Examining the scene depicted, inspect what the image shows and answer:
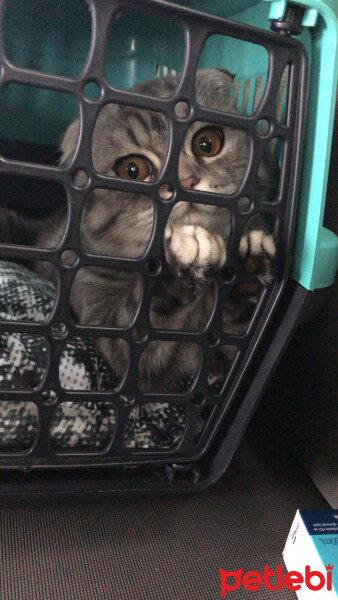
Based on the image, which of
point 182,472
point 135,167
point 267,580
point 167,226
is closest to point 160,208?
point 167,226

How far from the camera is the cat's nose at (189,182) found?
2.29 feet

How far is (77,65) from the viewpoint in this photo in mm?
1129

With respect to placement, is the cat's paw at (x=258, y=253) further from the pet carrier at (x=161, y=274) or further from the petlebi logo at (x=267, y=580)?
the petlebi logo at (x=267, y=580)

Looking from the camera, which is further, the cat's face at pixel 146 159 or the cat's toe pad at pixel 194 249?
the cat's face at pixel 146 159

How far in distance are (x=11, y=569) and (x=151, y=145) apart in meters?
0.66

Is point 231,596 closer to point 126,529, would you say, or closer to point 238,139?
point 126,529

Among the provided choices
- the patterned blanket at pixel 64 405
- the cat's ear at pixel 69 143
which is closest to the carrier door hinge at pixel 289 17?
the cat's ear at pixel 69 143

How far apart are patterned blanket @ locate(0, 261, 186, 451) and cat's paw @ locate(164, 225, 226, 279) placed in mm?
232

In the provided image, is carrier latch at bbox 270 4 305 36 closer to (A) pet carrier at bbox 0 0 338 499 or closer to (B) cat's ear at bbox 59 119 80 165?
(A) pet carrier at bbox 0 0 338 499

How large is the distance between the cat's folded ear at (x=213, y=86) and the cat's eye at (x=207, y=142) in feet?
0.18

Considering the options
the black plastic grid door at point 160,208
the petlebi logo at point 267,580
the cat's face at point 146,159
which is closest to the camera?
the black plastic grid door at point 160,208

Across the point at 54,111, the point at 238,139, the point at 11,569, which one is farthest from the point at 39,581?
the point at 54,111

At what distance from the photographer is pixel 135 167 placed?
0.79 metres

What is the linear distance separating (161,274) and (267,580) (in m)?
0.46
